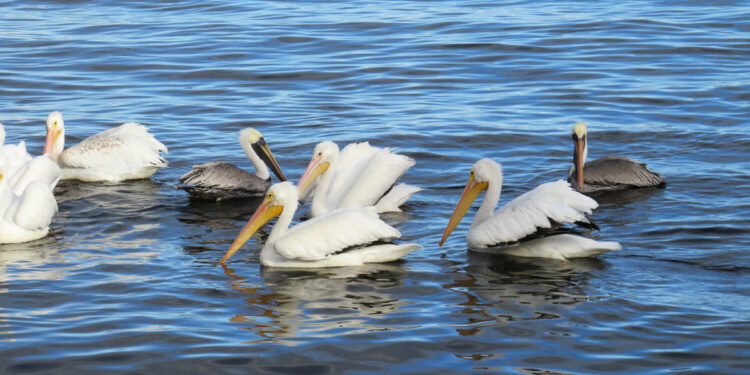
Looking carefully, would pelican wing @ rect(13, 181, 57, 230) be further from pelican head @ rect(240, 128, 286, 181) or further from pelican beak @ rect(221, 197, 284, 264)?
pelican head @ rect(240, 128, 286, 181)

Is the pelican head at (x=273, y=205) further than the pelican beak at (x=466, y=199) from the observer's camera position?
No

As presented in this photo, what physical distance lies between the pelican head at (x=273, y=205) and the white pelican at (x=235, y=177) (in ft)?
4.62

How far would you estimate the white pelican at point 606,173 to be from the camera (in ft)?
29.8

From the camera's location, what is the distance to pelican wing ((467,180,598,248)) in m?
7.12

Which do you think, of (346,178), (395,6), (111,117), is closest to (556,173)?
(346,178)

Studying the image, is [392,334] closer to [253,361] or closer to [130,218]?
[253,361]

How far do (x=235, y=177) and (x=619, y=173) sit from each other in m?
3.12

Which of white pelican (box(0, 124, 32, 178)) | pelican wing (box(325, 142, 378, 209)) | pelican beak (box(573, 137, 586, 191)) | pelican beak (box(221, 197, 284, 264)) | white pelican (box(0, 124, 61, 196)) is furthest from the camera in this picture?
pelican beak (box(573, 137, 586, 191))

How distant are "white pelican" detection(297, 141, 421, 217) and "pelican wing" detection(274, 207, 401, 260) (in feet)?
4.17

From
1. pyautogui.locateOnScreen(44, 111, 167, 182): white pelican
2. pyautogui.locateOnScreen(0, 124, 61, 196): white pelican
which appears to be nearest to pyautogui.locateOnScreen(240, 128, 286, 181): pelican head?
pyautogui.locateOnScreen(44, 111, 167, 182): white pelican

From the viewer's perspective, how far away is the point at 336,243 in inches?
280

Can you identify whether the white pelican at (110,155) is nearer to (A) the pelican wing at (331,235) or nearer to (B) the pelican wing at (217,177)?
(B) the pelican wing at (217,177)

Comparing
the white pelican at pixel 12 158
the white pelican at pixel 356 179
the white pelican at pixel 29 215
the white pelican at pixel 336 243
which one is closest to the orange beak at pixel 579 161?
the white pelican at pixel 356 179

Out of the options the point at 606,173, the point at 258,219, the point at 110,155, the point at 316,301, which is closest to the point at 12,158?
the point at 110,155
